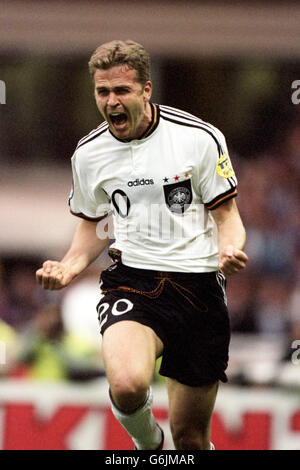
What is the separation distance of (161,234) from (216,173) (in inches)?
16.1

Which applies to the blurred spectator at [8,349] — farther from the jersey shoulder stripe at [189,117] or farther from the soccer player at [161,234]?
the jersey shoulder stripe at [189,117]

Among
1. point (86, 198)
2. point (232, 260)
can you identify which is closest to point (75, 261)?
point (86, 198)

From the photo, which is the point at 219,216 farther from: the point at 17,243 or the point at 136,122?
the point at 17,243

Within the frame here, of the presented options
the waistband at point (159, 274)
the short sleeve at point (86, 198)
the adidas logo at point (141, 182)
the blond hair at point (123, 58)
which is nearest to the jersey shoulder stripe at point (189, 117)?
the blond hair at point (123, 58)

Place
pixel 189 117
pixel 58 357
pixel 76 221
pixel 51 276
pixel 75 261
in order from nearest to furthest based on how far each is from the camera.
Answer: pixel 51 276 → pixel 189 117 → pixel 75 261 → pixel 58 357 → pixel 76 221

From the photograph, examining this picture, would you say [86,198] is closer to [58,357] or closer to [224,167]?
[224,167]

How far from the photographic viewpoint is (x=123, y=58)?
166 inches

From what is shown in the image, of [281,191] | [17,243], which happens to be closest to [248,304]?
[281,191]

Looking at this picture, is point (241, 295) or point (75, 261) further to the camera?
point (241, 295)

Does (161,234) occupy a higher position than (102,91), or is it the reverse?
(102,91)

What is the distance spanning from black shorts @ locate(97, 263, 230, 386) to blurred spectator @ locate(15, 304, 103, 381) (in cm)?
216

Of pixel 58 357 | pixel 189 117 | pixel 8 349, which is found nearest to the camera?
pixel 189 117

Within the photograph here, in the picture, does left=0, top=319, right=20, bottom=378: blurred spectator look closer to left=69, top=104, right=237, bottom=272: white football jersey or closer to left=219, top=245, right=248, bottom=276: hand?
left=69, top=104, right=237, bottom=272: white football jersey

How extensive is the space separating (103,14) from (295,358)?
4896 mm
